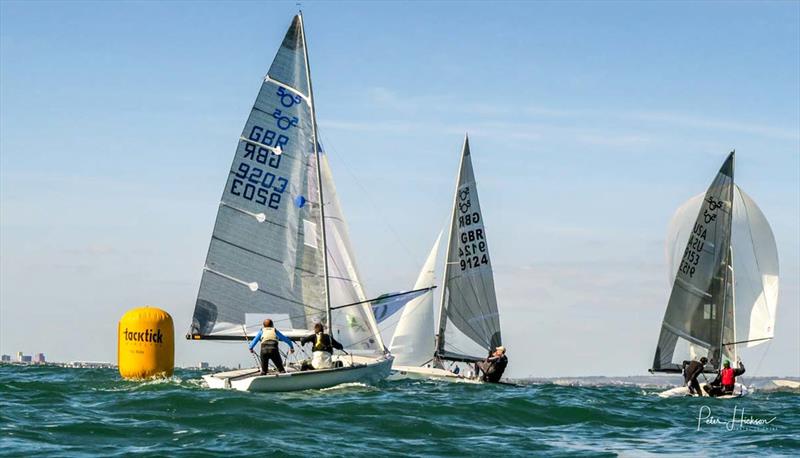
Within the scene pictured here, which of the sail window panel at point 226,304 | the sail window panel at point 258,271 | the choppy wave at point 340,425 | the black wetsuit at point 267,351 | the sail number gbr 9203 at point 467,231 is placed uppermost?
the sail number gbr 9203 at point 467,231

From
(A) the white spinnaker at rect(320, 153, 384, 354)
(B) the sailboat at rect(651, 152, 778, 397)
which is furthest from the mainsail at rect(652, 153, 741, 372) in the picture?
(A) the white spinnaker at rect(320, 153, 384, 354)

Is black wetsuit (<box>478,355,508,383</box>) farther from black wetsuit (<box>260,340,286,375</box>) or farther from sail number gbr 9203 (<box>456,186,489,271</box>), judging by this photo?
black wetsuit (<box>260,340,286,375</box>)

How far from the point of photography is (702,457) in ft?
70.1

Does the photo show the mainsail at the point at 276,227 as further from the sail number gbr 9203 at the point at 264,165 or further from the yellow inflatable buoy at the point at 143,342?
the yellow inflatable buoy at the point at 143,342

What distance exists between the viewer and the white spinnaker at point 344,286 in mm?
35469

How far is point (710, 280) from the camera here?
160 ft

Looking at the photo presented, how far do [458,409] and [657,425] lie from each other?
15.0 ft

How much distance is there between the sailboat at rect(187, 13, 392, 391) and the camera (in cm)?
3375

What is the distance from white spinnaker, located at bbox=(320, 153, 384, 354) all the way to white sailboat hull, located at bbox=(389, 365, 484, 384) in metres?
7.47

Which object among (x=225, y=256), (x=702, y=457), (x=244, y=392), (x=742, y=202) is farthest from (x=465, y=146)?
(x=702, y=457)

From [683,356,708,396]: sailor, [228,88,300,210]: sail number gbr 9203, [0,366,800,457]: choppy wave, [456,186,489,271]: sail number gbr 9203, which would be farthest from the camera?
[456,186,489,271]: sail number gbr 9203

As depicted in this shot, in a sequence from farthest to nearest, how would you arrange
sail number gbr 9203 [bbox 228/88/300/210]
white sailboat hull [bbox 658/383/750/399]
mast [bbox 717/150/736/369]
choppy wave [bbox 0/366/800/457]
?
mast [bbox 717/150/736/369], white sailboat hull [bbox 658/383/750/399], sail number gbr 9203 [bbox 228/88/300/210], choppy wave [bbox 0/366/800/457]

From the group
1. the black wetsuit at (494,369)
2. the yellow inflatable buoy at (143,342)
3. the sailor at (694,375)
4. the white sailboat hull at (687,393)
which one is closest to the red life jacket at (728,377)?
the white sailboat hull at (687,393)

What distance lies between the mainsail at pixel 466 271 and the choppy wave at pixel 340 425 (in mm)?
17457
